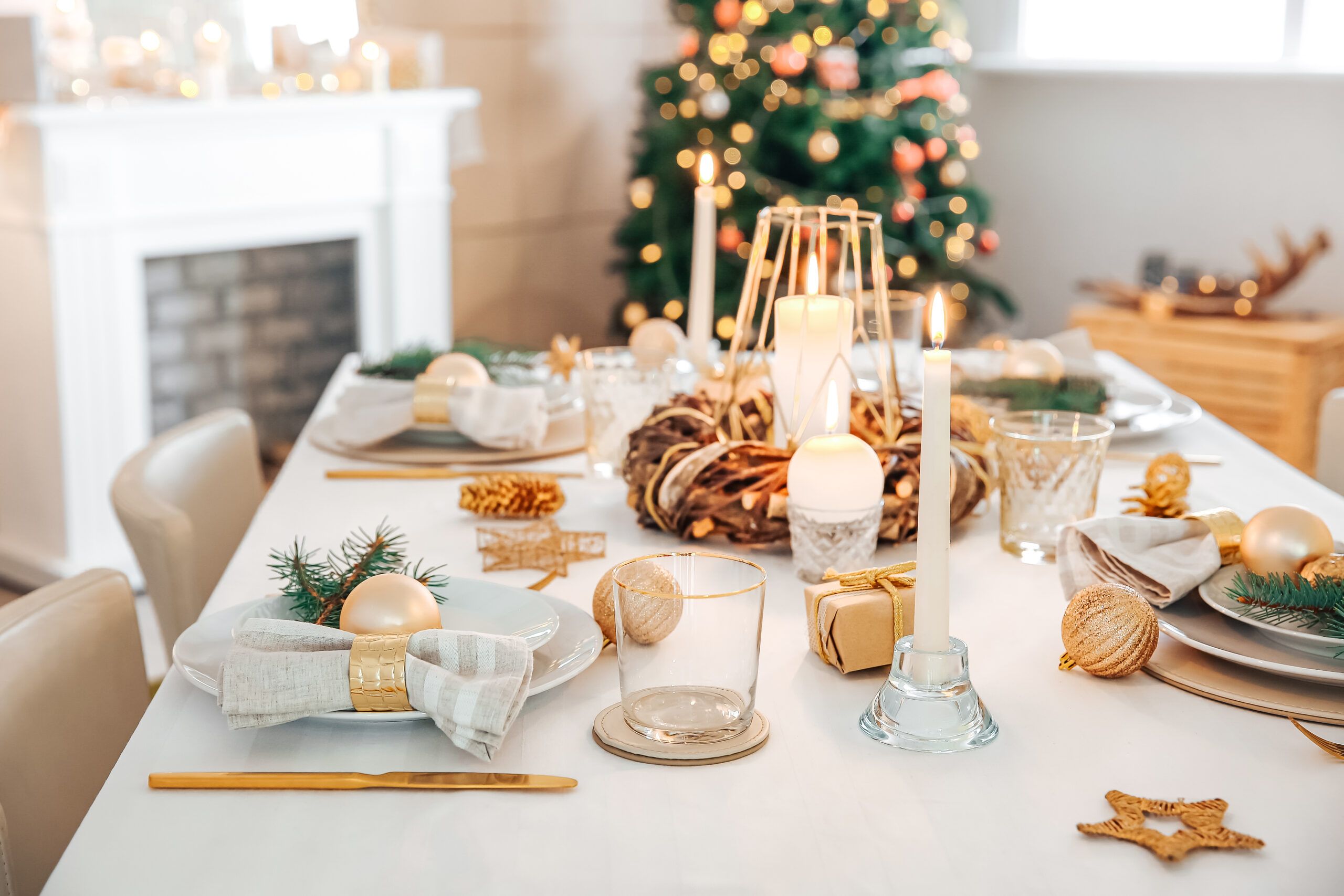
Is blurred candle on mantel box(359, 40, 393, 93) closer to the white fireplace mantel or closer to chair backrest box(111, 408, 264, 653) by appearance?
the white fireplace mantel

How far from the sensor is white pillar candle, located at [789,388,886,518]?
1.00m

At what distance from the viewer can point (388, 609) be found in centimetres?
84

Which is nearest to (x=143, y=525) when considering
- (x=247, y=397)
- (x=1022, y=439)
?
(x=1022, y=439)

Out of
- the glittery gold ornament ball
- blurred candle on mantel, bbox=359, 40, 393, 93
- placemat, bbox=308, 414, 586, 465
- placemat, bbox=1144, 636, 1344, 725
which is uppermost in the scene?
blurred candle on mantel, bbox=359, 40, 393, 93

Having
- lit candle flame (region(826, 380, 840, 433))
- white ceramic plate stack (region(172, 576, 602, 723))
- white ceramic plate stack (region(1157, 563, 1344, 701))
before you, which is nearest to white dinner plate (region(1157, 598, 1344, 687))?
white ceramic plate stack (region(1157, 563, 1344, 701))

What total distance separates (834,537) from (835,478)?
6cm

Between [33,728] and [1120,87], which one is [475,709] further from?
[1120,87]

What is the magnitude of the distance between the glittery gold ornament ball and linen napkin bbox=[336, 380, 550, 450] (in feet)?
2.63

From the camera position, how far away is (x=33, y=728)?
0.93 metres

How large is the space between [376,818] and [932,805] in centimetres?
30

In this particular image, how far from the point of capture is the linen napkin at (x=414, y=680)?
75 cm

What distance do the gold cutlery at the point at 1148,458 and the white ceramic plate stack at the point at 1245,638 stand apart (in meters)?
0.46

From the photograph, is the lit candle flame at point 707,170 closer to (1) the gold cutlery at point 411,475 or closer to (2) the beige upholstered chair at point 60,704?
(1) the gold cutlery at point 411,475

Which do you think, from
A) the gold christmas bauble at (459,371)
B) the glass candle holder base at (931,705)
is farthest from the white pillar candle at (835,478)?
the gold christmas bauble at (459,371)
